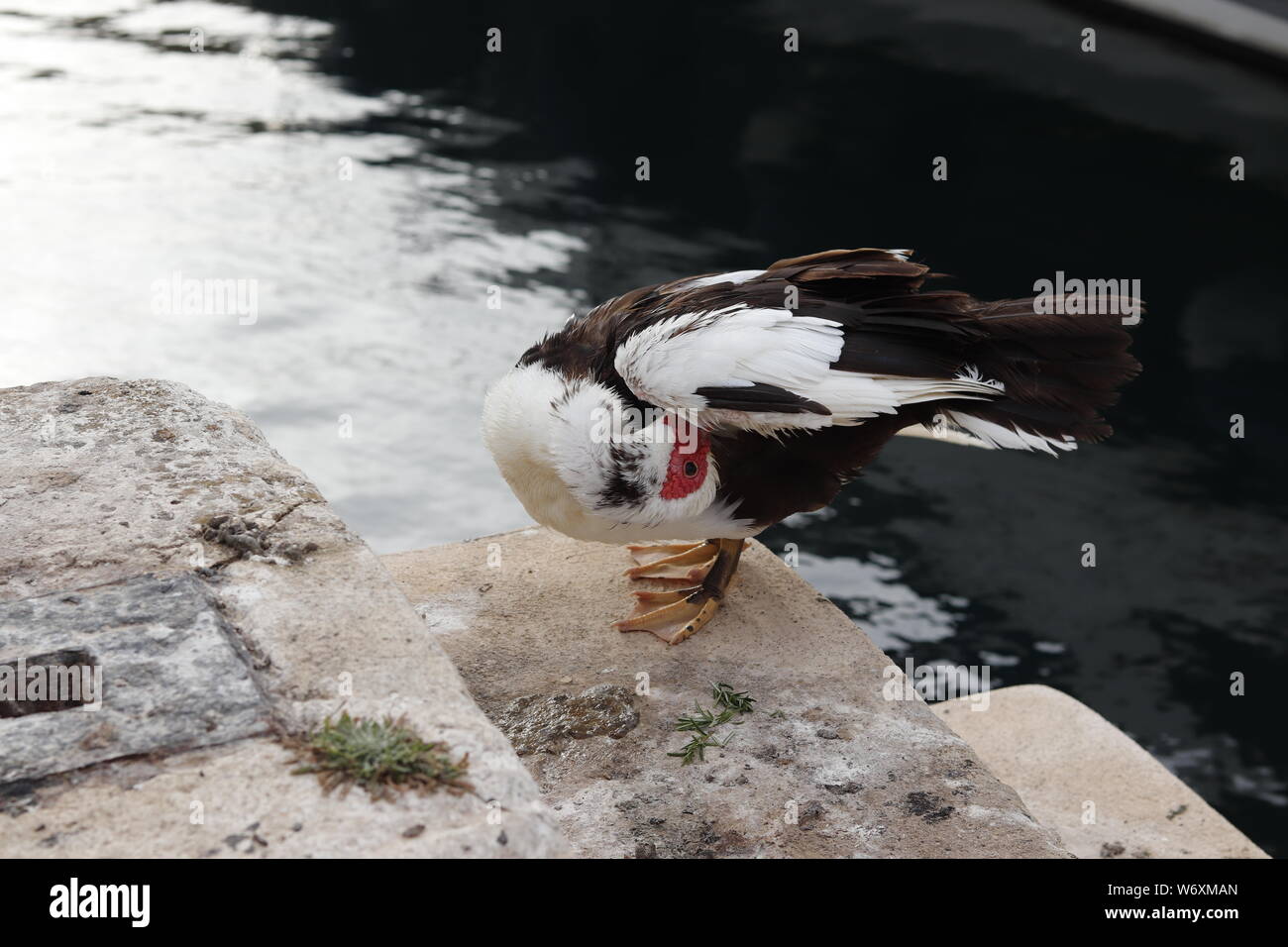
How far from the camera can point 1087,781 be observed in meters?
4.40

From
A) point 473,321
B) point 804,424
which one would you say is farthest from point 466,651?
point 473,321

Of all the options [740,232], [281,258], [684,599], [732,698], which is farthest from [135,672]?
[740,232]

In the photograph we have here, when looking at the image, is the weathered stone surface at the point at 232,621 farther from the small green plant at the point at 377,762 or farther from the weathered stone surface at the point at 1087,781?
the weathered stone surface at the point at 1087,781

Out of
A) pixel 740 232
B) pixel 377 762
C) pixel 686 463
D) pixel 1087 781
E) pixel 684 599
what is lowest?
pixel 1087 781

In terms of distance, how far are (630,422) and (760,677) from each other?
0.80 metres

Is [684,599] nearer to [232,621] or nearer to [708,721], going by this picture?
[708,721]

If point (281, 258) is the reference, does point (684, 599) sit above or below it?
below

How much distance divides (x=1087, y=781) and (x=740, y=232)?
194 inches

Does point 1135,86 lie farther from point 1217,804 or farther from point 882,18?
point 1217,804

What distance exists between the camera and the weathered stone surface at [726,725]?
3020 millimetres

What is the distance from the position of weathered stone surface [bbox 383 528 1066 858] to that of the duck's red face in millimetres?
551

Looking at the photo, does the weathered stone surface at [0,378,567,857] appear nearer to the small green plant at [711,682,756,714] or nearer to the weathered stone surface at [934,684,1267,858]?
the small green plant at [711,682,756,714]

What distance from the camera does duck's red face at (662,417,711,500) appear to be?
325cm

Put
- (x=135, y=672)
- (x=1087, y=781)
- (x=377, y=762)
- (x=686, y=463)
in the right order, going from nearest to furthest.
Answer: (x=377, y=762)
(x=135, y=672)
(x=686, y=463)
(x=1087, y=781)
